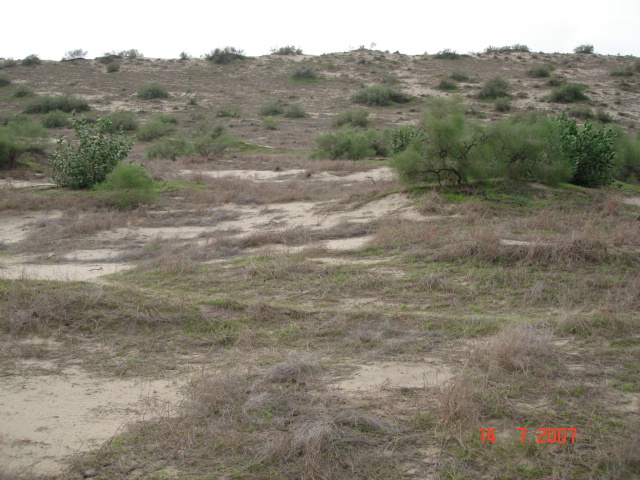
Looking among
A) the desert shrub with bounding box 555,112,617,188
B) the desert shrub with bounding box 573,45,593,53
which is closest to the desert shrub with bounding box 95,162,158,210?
the desert shrub with bounding box 555,112,617,188

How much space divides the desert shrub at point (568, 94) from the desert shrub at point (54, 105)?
3083 cm

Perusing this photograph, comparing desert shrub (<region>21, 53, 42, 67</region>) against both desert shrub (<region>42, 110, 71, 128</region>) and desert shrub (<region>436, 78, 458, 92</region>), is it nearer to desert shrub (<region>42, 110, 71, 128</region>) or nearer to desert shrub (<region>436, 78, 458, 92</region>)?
desert shrub (<region>42, 110, 71, 128</region>)

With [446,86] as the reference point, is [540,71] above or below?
above

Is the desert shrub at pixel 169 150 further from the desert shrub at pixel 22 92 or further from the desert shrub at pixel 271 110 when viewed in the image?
the desert shrub at pixel 22 92

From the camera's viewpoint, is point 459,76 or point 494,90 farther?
point 459,76

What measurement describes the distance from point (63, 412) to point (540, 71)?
43.3 metres

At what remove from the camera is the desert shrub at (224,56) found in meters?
48.2

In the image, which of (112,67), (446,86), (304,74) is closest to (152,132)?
(304,74)

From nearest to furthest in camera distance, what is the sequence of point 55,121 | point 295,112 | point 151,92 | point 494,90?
point 55,121 < point 295,112 < point 494,90 < point 151,92

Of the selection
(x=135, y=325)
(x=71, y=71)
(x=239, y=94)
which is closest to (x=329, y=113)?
(x=239, y=94)

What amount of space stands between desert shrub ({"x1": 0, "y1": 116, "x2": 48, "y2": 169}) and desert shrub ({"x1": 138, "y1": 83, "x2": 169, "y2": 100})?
19.5 metres

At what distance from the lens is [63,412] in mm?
3715

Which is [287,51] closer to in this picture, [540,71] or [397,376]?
[540,71]

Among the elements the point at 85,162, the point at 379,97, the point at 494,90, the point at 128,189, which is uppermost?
the point at 494,90
